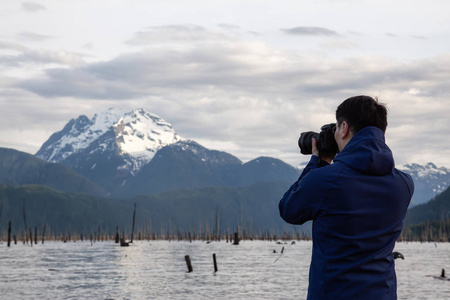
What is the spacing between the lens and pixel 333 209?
15.8 feet

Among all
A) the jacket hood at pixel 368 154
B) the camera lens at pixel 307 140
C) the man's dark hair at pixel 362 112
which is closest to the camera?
the jacket hood at pixel 368 154

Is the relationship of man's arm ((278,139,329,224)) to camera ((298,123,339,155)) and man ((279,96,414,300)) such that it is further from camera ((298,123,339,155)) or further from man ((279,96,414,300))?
camera ((298,123,339,155))

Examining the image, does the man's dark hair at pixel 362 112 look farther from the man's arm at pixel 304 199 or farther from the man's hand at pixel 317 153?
the man's arm at pixel 304 199

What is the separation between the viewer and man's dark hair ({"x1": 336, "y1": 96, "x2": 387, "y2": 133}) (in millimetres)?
4977

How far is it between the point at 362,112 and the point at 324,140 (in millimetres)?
387

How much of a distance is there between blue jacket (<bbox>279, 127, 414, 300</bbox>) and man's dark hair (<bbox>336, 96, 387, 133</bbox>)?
90mm

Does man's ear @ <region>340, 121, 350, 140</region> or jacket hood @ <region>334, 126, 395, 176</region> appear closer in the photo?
jacket hood @ <region>334, 126, 395, 176</region>

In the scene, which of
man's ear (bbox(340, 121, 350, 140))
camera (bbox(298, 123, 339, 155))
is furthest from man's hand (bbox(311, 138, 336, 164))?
man's ear (bbox(340, 121, 350, 140))

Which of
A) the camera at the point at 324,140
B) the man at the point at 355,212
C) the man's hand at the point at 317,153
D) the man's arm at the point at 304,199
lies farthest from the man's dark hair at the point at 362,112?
the man's arm at the point at 304,199

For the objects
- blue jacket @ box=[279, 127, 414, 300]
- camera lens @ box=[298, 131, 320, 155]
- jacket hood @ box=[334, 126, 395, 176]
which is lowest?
blue jacket @ box=[279, 127, 414, 300]

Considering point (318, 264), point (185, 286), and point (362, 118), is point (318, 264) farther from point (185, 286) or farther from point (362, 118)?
point (185, 286)

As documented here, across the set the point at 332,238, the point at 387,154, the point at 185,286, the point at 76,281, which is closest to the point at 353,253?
the point at 332,238

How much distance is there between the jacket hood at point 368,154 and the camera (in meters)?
4.78

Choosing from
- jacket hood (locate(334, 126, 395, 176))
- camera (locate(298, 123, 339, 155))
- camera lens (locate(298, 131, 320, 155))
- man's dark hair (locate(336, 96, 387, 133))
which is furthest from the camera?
camera lens (locate(298, 131, 320, 155))
